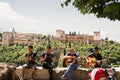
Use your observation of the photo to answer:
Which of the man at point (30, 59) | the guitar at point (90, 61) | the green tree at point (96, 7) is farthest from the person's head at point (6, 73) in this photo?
the man at point (30, 59)

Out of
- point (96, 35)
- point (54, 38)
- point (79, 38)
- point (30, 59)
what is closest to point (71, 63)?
point (30, 59)

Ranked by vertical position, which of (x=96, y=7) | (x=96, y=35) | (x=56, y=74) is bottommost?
(x=96, y=35)

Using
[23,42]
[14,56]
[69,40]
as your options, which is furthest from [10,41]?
[14,56]

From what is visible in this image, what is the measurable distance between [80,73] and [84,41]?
14607cm

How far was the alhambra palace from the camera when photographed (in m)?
158

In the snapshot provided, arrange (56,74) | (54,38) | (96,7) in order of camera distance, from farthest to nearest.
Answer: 1. (54,38)
2. (56,74)
3. (96,7)

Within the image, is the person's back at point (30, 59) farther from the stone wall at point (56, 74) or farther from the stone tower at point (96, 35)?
the stone tower at point (96, 35)

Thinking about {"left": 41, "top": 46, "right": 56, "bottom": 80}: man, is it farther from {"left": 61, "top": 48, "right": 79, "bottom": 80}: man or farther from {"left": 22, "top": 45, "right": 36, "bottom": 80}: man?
{"left": 61, "top": 48, "right": 79, "bottom": 80}: man

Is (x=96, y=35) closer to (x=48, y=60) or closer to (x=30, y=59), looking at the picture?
(x=48, y=60)

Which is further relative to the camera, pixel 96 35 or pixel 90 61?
pixel 96 35

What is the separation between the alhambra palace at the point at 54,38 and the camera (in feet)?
520

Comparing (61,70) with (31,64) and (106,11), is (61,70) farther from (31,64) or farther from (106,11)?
(106,11)

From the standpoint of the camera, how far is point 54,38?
165 m

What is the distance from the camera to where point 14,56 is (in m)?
127
